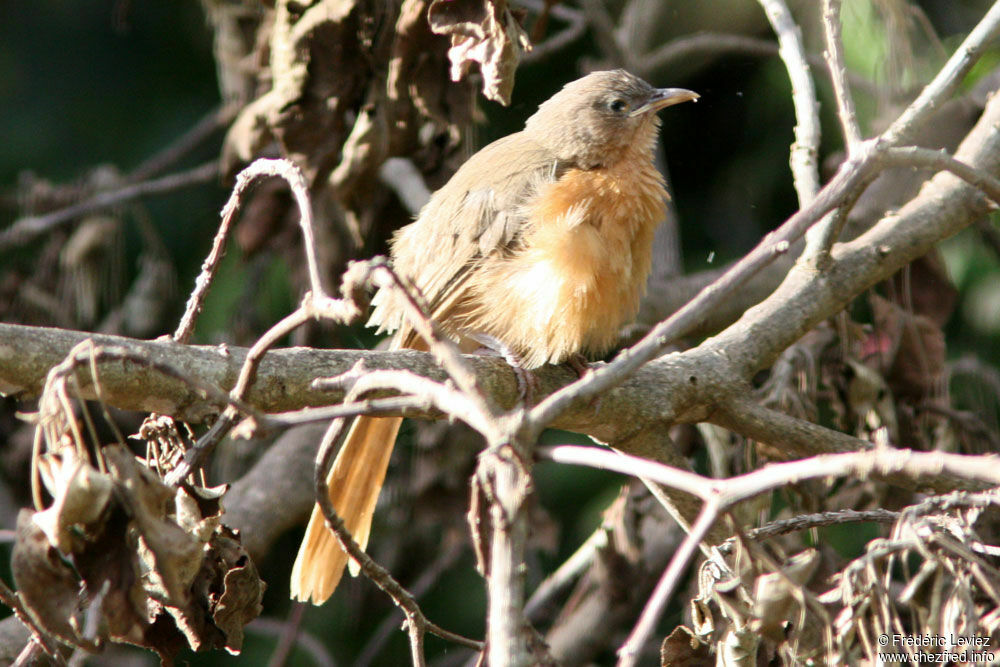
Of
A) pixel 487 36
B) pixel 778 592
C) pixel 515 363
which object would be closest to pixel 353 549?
pixel 778 592

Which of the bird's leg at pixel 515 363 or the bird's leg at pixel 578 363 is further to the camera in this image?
the bird's leg at pixel 578 363

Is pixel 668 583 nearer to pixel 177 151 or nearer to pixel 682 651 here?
pixel 682 651

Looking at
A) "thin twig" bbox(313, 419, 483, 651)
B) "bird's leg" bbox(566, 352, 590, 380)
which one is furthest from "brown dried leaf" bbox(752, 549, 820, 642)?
"bird's leg" bbox(566, 352, 590, 380)

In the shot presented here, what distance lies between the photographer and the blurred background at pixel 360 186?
5.35m

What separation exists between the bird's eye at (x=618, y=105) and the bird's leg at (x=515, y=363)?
4.11 ft

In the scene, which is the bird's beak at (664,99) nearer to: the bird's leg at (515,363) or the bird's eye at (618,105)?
the bird's eye at (618,105)

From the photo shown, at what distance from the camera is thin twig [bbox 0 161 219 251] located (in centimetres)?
626

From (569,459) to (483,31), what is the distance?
1.98 m

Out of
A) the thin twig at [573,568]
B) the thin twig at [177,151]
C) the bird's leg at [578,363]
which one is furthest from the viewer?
the thin twig at [177,151]

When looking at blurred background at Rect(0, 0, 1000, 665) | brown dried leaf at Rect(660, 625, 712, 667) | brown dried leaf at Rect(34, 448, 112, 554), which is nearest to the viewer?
brown dried leaf at Rect(34, 448, 112, 554)

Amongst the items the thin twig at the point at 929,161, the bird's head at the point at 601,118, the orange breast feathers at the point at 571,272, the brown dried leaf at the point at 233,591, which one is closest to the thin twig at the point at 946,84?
the thin twig at the point at 929,161

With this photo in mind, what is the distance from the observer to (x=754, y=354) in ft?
12.5

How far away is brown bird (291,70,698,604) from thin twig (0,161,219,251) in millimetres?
2113

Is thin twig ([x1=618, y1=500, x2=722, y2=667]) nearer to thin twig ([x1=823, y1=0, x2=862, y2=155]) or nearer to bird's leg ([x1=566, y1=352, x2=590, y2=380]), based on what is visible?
thin twig ([x1=823, y1=0, x2=862, y2=155])
